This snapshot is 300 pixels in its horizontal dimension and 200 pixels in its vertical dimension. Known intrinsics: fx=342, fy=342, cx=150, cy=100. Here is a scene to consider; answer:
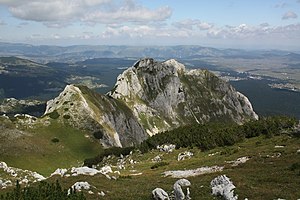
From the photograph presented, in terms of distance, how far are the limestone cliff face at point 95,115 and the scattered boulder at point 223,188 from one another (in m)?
81.4

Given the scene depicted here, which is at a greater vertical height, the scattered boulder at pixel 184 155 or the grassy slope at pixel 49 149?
the scattered boulder at pixel 184 155

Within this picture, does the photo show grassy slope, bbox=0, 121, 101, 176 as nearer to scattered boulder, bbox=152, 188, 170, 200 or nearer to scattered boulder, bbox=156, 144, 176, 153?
scattered boulder, bbox=156, 144, 176, 153

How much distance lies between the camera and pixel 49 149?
9388cm

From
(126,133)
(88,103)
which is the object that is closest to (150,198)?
(88,103)

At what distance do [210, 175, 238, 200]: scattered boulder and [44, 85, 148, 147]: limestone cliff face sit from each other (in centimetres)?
8140

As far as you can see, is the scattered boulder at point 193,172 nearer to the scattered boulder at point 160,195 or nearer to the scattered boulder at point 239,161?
the scattered boulder at point 239,161

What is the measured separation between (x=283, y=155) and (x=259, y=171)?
9417 millimetres

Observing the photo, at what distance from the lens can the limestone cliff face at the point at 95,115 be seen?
381 feet

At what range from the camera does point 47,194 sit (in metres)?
29.4

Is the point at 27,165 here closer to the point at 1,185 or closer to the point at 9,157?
the point at 9,157

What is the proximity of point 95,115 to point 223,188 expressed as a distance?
10114 centimetres

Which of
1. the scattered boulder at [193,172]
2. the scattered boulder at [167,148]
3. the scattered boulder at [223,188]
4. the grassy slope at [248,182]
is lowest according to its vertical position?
the scattered boulder at [167,148]

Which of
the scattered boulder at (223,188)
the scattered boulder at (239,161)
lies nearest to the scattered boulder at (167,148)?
the scattered boulder at (239,161)

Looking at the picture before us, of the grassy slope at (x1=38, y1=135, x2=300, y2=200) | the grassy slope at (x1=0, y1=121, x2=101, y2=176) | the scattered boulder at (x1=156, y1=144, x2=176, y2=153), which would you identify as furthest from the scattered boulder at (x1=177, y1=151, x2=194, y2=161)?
the grassy slope at (x1=0, y1=121, x2=101, y2=176)
